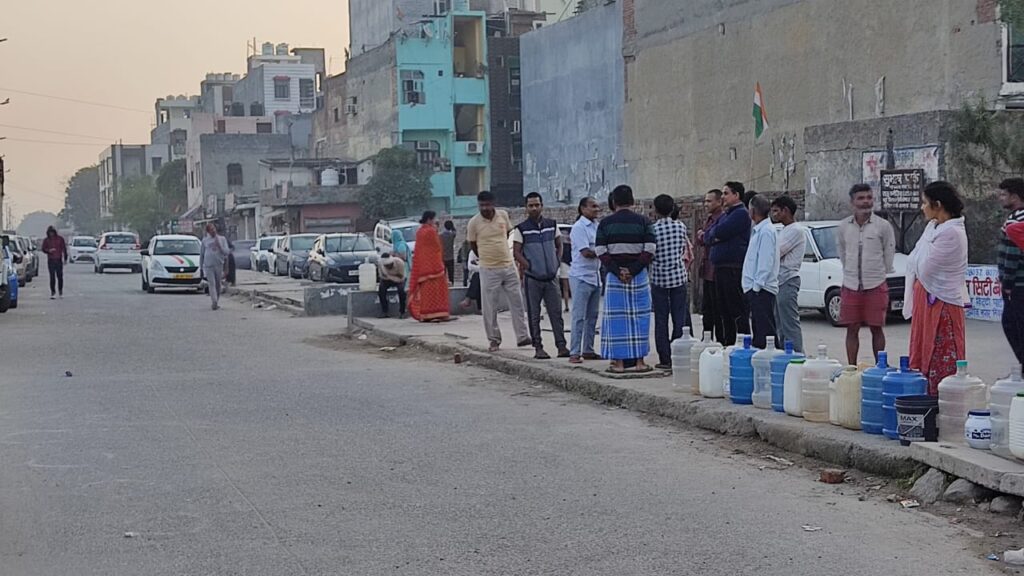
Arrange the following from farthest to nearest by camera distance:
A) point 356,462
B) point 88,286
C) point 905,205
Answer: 1. point 88,286
2. point 905,205
3. point 356,462

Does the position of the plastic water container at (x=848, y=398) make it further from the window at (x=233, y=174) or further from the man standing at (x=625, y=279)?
the window at (x=233, y=174)

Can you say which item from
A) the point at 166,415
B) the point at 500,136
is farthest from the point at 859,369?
the point at 500,136

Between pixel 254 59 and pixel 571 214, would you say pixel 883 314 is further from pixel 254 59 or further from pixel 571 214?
pixel 254 59

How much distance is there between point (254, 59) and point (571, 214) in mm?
92534

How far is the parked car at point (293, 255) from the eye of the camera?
44375 mm

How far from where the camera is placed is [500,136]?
69.4 metres

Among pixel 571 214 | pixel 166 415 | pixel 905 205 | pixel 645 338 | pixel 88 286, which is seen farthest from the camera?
pixel 88 286

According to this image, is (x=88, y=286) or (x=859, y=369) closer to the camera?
(x=859, y=369)

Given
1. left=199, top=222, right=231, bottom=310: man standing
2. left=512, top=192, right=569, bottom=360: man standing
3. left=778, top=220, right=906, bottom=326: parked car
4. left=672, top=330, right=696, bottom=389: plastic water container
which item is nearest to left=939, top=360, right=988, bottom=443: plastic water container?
left=672, top=330, right=696, bottom=389: plastic water container

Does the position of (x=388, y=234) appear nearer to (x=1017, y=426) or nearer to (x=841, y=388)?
(x=841, y=388)

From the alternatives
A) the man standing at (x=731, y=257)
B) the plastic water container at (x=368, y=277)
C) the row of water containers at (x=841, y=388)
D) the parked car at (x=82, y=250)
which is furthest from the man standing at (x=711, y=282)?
the parked car at (x=82, y=250)

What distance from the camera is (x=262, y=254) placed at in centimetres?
5166

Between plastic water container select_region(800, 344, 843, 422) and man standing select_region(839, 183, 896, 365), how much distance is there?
2232 mm

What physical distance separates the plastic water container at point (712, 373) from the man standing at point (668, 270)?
167 centimetres
